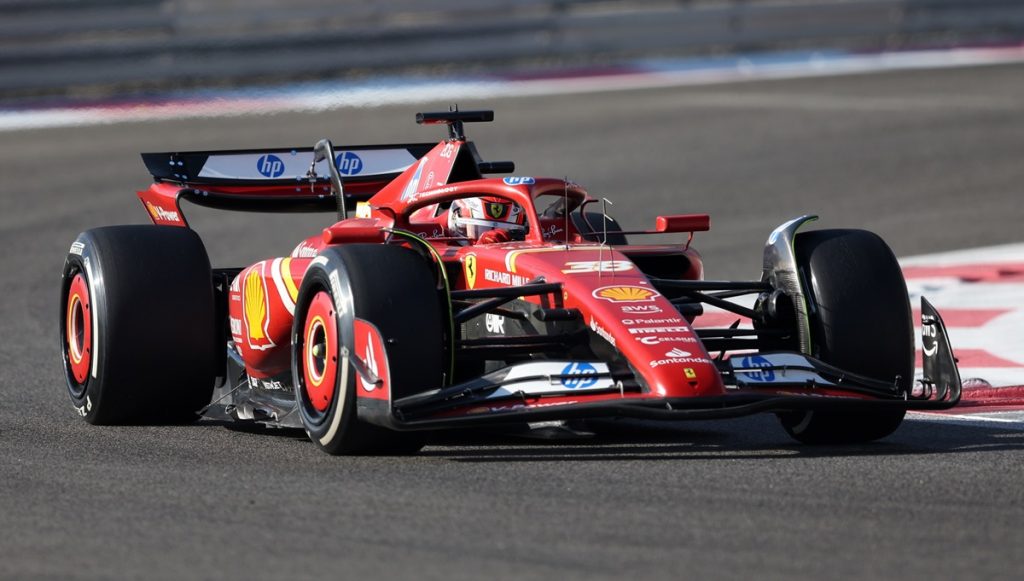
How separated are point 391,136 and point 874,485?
39.9 ft

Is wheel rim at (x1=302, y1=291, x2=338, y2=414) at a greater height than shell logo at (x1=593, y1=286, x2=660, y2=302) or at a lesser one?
lesser

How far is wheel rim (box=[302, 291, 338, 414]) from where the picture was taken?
6.67m

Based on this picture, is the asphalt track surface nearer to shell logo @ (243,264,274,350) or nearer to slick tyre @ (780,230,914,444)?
slick tyre @ (780,230,914,444)

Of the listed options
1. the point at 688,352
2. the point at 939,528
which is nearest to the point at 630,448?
the point at 688,352

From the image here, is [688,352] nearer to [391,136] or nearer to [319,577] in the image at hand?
[319,577]

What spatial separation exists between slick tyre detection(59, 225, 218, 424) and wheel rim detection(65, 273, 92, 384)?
0.25 feet

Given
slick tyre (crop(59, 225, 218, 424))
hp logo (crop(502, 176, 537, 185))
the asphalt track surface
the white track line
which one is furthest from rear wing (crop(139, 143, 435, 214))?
the white track line

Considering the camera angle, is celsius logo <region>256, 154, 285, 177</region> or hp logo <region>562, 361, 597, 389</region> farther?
celsius logo <region>256, 154, 285, 177</region>

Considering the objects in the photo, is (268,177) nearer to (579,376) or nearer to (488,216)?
(488,216)

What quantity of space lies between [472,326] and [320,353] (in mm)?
797

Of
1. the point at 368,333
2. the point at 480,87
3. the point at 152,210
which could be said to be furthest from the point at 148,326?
the point at 480,87

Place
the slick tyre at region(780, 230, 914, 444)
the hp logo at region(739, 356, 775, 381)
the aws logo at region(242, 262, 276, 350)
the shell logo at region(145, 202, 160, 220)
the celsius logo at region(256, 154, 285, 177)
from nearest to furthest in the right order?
the hp logo at region(739, 356, 775, 381), the slick tyre at region(780, 230, 914, 444), the aws logo at region(242, 262, 276, 350), the shell logo at region(145, 202, 160, 220), the celsius logo at region(256, 154, 285, 177)

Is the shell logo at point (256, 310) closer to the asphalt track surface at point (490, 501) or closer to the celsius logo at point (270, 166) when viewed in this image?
the asphalt track surface at point (490, 501)

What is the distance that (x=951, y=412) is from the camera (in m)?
7.80
